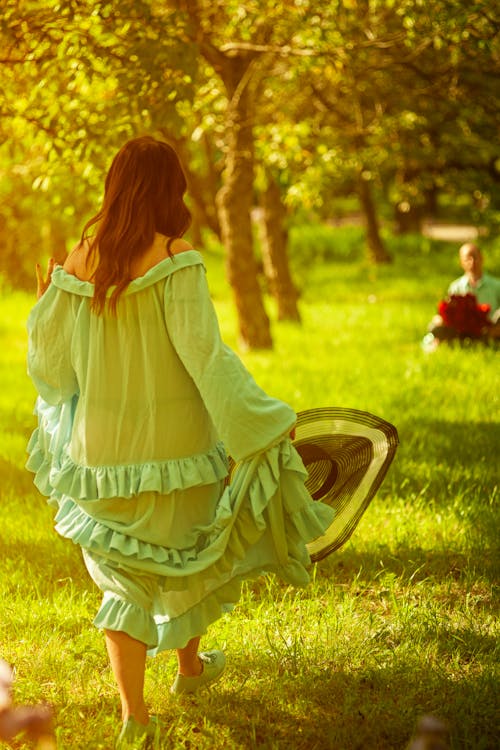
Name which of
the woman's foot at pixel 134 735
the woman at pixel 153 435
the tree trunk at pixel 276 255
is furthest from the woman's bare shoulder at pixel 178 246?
the tree trunk at pixel 276 255

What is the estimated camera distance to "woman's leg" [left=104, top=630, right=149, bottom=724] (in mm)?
3434

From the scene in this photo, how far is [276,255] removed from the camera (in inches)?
606

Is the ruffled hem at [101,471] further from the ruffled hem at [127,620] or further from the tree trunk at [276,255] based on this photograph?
the tree trunk at [276,255]

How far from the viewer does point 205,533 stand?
12.0ft

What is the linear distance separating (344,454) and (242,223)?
25.5 feet

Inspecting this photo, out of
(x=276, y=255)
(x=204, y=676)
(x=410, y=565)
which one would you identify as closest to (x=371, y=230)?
(x=276, y=255)

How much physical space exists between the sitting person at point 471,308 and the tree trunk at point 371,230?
1145 cm

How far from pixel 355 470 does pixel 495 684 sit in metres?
1.03

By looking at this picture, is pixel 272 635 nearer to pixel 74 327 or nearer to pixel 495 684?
pixel 495 684

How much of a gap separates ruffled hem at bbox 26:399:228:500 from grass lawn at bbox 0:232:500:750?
32.8 inches

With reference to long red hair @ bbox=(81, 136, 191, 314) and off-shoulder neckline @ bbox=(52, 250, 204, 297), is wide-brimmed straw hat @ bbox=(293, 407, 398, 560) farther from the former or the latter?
long red hair @ bbox=(81, 136, 191, 314)

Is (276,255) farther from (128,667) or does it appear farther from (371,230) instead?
(128,667)

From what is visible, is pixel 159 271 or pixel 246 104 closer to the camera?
pixel 159 271

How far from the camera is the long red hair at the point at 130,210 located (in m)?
3.46
